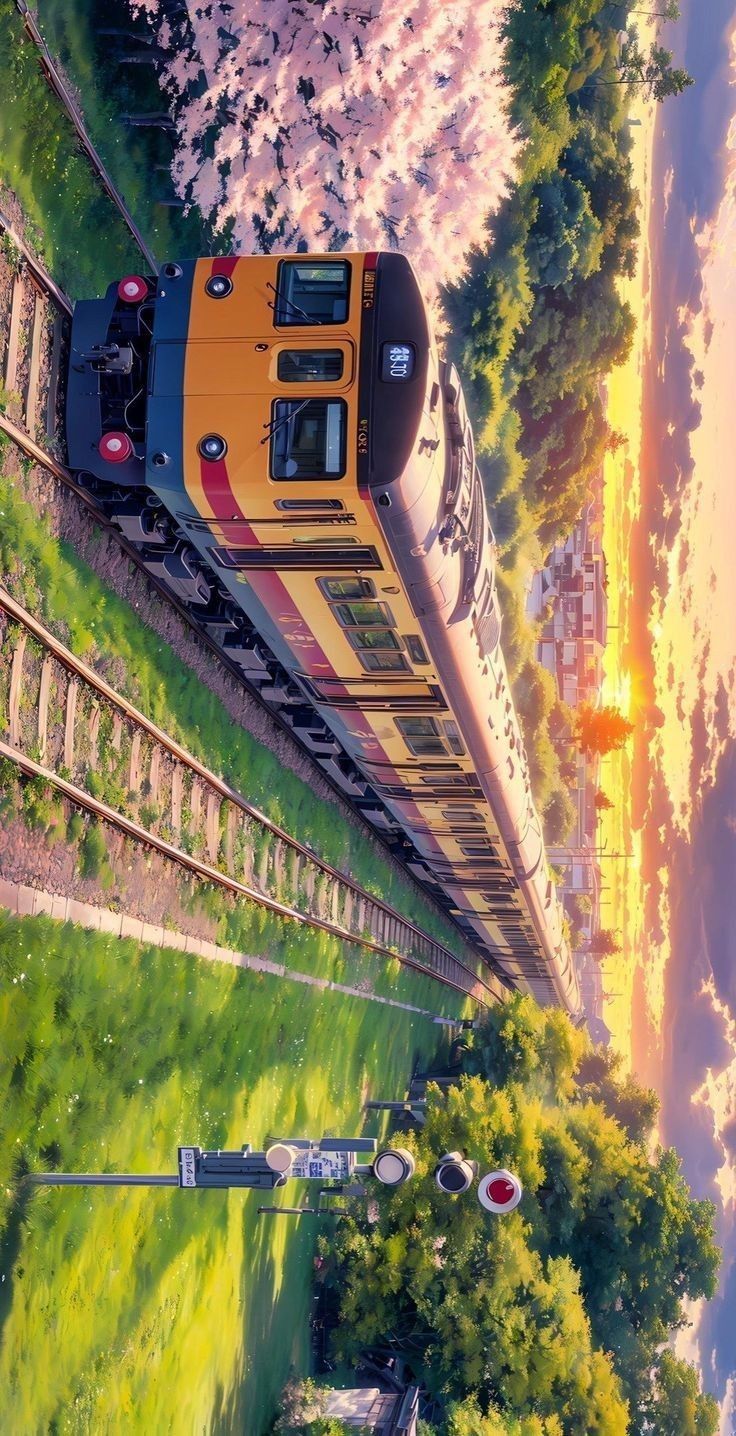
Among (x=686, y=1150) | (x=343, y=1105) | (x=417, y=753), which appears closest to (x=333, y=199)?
(x=417, y=753)

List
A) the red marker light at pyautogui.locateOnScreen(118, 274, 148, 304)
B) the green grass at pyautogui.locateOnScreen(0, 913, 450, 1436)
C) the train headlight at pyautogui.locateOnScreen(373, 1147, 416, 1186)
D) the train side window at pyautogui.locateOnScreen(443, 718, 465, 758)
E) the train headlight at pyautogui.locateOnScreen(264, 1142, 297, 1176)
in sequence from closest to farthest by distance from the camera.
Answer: the train headlight at pyautogui.locateOnScreen(264, 1142, 297, 1176) → the train headlight at pyautogui.locateOnScreen(373, 1147, 416, 1186) → the green grass at pyautogui.locateOnScreen(0, 913, 450, 1436) → the red marker light at pyautogui.locateOnScreen(118, 274, 148, 304) → the train side window at pyautogui.locateOnScreen(443, 718, 465, 758)

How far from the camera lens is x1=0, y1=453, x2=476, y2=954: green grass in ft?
44.4

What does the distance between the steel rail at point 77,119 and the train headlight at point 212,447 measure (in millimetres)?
5754

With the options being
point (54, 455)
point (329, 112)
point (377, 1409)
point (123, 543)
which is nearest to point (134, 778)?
point (123, 543)

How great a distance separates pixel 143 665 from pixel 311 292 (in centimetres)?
572

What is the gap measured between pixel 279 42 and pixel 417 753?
12.5 m

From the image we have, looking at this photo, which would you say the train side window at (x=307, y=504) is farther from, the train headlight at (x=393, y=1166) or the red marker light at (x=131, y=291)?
A: the train headlight at (x=393, y=1166)

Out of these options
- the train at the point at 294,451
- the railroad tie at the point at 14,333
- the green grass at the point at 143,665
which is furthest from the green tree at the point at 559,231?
the railroad tie at the point at 14,333

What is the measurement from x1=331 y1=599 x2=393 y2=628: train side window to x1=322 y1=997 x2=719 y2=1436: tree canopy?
1234 centimetres

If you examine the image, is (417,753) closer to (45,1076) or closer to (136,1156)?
(136,1156)

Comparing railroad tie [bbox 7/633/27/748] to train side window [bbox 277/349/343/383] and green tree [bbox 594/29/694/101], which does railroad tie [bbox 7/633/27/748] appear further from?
green tree [bbox 594/29/694/101]

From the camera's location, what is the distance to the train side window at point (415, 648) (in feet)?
56.6

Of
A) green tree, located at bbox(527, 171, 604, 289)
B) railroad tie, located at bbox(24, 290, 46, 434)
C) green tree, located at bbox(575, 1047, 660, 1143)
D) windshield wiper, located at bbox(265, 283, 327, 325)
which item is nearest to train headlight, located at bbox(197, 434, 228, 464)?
windshield wiper, located at bbox(265, 283, 327, 325)

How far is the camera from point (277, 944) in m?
21.1
